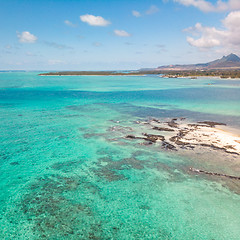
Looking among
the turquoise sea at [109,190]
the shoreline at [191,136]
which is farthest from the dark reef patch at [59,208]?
the shoreline at [191,136]

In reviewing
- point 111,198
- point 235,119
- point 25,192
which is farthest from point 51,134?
point 235,119

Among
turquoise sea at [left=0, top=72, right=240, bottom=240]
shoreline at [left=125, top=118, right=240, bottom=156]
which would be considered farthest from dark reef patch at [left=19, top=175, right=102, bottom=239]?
shoreline at [left=125, top=118, right=240, bottom=156]

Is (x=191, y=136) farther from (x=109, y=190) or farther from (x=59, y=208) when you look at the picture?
(x=59, y=208)

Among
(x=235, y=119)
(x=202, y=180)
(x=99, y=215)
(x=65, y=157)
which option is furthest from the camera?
(x=235, y=119)

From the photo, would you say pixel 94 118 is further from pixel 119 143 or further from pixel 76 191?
pixel 76 191

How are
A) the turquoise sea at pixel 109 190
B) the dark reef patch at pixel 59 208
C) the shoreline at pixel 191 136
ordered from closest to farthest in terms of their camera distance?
the dark reef patch at pixel 59 208 < the turquoise sea at pixel 109 190 < the shoreline at pixel 191 136

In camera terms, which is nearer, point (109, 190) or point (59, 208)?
point (59, 208)

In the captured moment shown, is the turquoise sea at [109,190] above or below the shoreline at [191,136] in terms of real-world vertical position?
below

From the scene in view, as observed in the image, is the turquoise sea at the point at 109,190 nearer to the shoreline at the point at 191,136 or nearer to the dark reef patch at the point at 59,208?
the dark reef patch at the point at 59,208

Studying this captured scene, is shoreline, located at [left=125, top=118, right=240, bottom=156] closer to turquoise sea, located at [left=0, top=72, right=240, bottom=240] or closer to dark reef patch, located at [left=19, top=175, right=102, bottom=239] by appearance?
turquoise sea, located at [left=0, top=72, right=240, bottom=240]

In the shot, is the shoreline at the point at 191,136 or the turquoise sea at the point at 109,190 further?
the shoreline at the point at 191,136

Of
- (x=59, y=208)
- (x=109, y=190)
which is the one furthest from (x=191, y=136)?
(x=59, y=208)
